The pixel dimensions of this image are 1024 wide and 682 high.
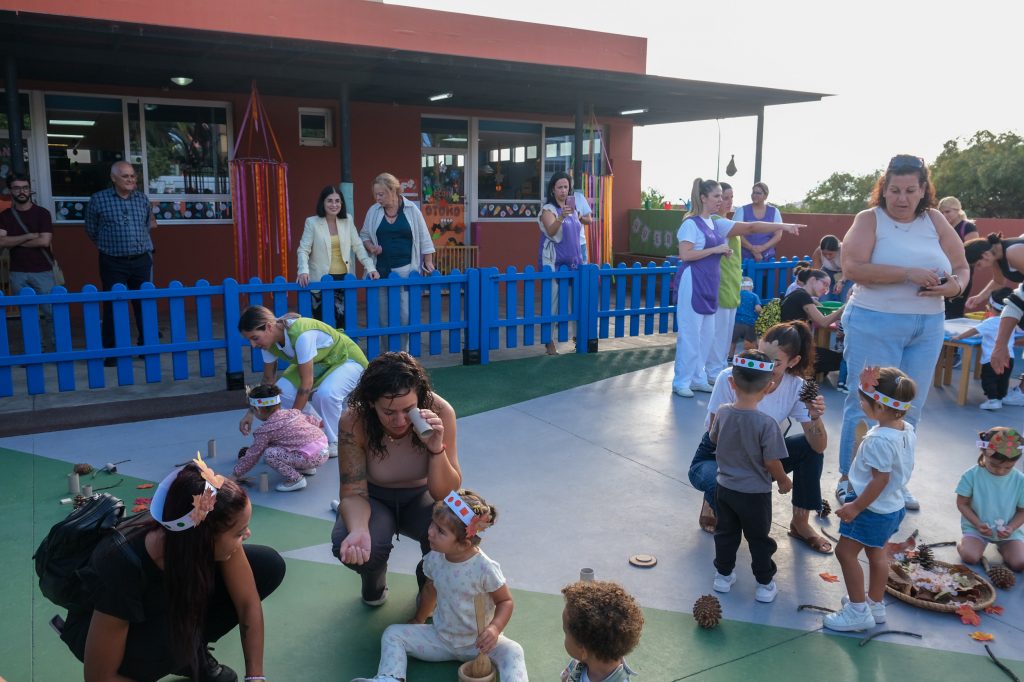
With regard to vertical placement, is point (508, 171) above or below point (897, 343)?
above

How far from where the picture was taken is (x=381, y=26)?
45.2 feet

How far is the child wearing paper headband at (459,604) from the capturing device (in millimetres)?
2904

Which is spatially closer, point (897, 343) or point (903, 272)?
point (903, 272)

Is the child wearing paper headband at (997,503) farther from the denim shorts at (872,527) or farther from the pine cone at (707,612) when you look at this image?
the pine cone at (707,612)

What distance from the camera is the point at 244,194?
33.1 feet

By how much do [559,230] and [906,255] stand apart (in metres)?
4.89

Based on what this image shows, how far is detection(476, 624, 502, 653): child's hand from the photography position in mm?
2904

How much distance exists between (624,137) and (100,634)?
14122 millimetres

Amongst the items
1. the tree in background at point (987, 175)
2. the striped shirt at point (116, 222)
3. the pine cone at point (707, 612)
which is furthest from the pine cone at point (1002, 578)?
the tree in background at point (987, 175)

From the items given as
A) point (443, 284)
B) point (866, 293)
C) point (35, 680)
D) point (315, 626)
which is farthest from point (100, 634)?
point (443, 284)

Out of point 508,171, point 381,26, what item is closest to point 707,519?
point 508,171

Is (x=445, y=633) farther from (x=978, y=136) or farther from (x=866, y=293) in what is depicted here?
(x=978, y=136)

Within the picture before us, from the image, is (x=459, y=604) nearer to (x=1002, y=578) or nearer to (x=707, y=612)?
(x=707, y=612)

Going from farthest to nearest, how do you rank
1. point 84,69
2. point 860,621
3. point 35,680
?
point 84,69 < point 860,621 < point 35,680
